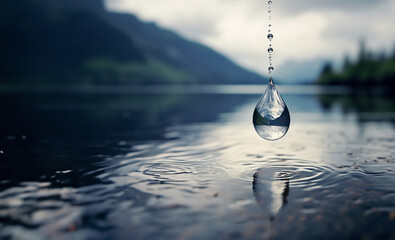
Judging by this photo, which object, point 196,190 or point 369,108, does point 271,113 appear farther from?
point 369,108

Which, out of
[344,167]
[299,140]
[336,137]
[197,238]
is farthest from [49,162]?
[336,137]

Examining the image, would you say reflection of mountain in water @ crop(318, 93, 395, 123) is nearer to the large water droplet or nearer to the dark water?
the dark water

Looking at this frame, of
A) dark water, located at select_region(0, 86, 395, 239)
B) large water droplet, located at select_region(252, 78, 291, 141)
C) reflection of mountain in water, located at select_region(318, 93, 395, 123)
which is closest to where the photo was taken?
dark water, located at select_region(0, 86, 395, 239)

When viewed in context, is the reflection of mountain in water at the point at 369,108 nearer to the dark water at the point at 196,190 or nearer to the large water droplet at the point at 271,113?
the dark water at the point at 196,190

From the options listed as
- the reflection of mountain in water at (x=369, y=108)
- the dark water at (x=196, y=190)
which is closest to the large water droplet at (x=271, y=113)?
the dark water at (x=196, y=190)

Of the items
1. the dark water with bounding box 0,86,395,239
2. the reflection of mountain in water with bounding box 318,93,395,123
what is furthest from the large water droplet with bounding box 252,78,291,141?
the reflection of mountain in water with bounding box 318,93,395,123

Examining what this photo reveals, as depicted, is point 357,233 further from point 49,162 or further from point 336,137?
point 336,137

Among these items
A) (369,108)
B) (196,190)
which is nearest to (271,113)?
(196,190)

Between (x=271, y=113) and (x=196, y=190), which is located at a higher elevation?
(x=271, y=113)
